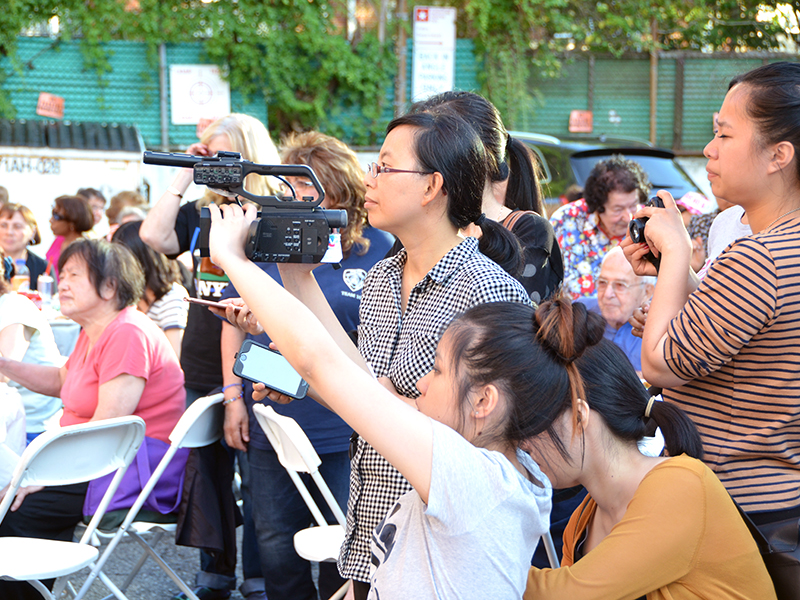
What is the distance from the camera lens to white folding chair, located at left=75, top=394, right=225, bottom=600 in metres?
2.74

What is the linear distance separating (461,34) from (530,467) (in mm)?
11095

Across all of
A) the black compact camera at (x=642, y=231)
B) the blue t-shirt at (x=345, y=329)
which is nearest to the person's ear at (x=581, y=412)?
the black compact camera at (x=642, y=231)

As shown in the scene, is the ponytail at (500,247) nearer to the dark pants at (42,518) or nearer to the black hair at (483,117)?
the black hair at (483,117)

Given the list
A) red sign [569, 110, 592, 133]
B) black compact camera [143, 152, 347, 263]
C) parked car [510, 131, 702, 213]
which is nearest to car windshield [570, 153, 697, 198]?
parked car [510, 131, 702, 213]

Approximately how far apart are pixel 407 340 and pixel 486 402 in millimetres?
369

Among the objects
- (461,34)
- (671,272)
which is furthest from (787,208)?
(461,34)

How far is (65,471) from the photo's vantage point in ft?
8.71

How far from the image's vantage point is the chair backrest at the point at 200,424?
112 inches

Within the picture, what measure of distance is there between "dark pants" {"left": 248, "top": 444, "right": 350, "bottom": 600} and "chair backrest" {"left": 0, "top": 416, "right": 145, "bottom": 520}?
0.48m

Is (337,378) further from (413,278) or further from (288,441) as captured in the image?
(288,441)

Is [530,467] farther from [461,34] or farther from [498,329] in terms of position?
[461,34]

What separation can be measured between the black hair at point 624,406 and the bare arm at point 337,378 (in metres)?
0.52

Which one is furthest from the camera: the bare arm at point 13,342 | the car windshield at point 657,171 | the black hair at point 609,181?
the car windshield at point 657,171

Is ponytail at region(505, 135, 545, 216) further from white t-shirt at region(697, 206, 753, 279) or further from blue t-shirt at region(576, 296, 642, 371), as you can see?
white t-shirt at region(697, 206, 753, 279)
